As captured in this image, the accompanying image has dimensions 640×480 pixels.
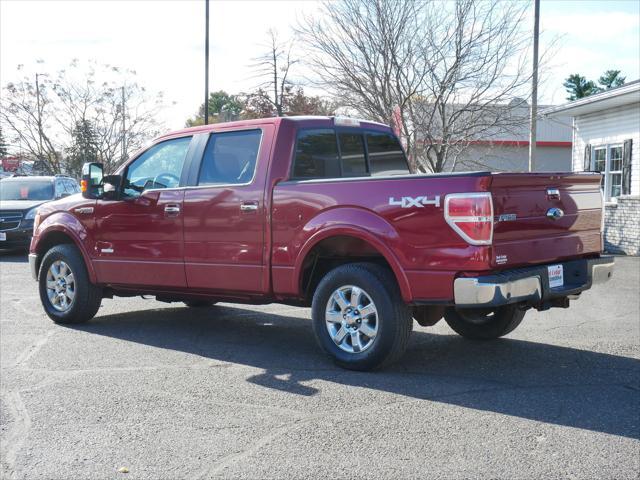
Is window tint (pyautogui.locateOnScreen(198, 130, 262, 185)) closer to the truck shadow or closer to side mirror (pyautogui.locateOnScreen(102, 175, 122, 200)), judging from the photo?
side mirror (pyautogui.locateOnScreen(102, 175, 122, 200))

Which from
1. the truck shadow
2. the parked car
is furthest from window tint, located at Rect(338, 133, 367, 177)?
the parked car

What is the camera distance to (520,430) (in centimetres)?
433

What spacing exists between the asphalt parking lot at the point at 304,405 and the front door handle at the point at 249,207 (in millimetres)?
1283

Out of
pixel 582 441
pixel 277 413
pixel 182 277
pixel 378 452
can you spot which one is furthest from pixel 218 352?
pixel 582 441

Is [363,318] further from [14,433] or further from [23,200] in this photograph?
[23,200]

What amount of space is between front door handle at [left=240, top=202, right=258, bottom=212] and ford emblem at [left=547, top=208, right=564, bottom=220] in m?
2.39

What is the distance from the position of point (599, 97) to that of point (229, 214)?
1275 centimetres

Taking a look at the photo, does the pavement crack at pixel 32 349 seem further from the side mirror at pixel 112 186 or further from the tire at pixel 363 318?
the tire at pixel 363 318

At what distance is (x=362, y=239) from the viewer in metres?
5.60

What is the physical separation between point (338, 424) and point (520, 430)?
1.09 meters

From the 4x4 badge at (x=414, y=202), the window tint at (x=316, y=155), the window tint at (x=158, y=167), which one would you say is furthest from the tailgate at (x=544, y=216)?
the window tint at (x=158, y=167)

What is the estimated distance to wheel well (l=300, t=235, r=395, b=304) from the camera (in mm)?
5883

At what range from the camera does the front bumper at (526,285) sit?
4996mm

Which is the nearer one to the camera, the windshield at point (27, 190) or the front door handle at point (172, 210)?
the front door handle at point (172, 210)
